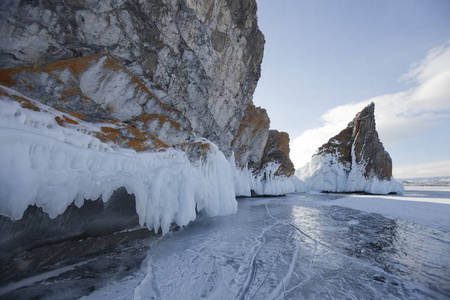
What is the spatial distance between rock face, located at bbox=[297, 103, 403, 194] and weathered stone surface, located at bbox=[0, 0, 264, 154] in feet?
110

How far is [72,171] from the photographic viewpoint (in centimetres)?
384

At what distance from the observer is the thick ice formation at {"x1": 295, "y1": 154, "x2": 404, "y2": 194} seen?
1337 inches

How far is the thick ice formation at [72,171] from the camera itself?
9.76ft

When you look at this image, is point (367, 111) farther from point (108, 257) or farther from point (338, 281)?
point (108, 257)

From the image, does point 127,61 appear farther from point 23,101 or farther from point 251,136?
point 251,136

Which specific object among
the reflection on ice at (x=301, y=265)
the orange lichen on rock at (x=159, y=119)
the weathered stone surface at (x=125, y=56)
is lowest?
the reflection on ice at (x=301, y=265)

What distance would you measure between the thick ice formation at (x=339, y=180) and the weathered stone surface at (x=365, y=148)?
0.92 m

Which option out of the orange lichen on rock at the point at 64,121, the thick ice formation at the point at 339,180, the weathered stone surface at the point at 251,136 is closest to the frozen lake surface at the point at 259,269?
the orange lichen on rock at the point at 64,121

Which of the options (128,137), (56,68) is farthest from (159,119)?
(56,68)

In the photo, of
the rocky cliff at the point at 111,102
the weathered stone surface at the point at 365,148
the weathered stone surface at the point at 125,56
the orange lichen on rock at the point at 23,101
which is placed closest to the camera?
the rocky cliff at the point at 111,102

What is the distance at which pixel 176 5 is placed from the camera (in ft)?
25.4

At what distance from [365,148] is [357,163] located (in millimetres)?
3039

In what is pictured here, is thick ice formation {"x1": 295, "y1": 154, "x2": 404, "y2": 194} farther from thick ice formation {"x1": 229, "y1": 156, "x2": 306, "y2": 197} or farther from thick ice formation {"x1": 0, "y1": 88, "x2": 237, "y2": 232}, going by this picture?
thick ice formation {"x1": 0, "y1": 88, "x2": 237, "y2": 232}

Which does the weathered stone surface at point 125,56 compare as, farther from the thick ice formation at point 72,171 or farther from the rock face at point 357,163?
the rock face at point 357,163
